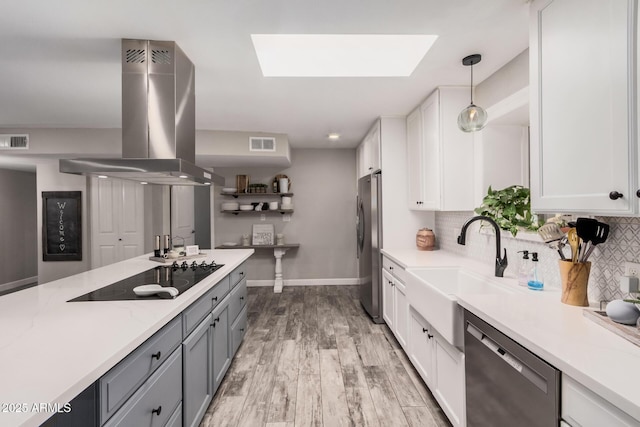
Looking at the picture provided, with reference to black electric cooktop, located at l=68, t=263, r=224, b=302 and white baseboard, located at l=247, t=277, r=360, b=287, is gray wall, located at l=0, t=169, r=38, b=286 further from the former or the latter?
black electric cooktop, located at l=68, t=263, r=224, b=302

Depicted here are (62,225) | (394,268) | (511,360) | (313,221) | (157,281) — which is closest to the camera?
(511,360)

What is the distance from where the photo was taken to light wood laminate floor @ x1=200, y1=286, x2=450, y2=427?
195 centimetres

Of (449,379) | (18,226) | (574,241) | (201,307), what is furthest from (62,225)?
(574,241)

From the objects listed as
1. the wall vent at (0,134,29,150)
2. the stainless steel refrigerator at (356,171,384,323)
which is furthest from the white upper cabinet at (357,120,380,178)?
the wall vent at (0,134,29,150)

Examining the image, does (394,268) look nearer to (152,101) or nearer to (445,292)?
(445,292)

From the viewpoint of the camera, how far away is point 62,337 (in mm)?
1081

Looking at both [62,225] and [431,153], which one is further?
[62,225]

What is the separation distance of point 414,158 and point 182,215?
390cm

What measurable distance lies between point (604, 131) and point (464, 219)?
187cm

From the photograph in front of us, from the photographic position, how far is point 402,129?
139 inches

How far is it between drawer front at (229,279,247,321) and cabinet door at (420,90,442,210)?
6.46 feet

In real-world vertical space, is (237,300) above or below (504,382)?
below

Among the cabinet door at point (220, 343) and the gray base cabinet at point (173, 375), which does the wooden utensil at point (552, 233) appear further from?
the cabinet door at point (220, 343)

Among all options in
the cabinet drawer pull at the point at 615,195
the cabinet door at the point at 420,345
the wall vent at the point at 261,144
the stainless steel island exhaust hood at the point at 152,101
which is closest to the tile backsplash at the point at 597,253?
the cabinet drawer pull at the point at 615,195
